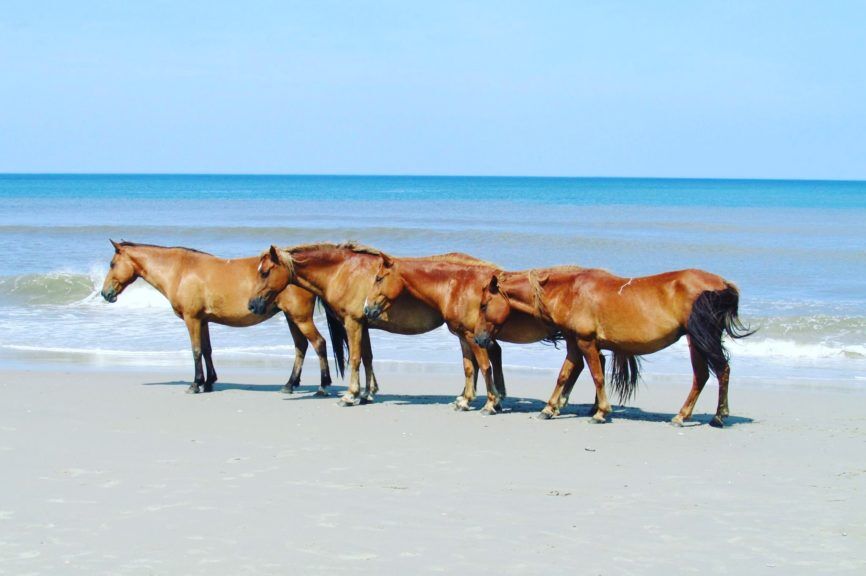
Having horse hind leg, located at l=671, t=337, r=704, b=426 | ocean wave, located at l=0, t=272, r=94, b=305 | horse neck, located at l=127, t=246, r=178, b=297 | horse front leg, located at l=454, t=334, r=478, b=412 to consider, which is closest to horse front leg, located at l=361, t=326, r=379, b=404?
horse front leg, located at l=454, t=334, r=478, b=412

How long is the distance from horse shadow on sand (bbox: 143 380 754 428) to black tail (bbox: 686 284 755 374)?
0.80 metres

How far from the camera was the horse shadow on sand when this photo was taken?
967 centimetres

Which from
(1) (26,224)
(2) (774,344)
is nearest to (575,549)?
(2) (774,344)

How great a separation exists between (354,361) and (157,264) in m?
→ 2.54

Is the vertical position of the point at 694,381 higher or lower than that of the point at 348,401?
higher

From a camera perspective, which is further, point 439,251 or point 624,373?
point 439,251

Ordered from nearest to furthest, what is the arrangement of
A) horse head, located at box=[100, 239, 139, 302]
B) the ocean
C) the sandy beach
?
the sandy beach → horse head, located at box=[100, 239, 139, 302] → the ocean

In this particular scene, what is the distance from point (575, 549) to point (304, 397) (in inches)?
214

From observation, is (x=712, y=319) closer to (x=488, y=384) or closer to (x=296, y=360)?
(x=488, y=384)

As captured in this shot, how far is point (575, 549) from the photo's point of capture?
5711 mm

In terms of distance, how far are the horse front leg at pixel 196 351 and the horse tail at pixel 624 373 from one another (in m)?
4.20

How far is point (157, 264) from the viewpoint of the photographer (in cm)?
1126

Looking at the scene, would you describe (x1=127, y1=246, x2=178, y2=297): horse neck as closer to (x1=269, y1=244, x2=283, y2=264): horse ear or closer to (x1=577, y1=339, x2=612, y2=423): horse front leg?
(x1=269, y1=244, x2=283, y2=264): horse ear

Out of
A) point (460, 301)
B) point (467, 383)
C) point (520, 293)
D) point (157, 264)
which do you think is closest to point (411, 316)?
point (460, 301)
